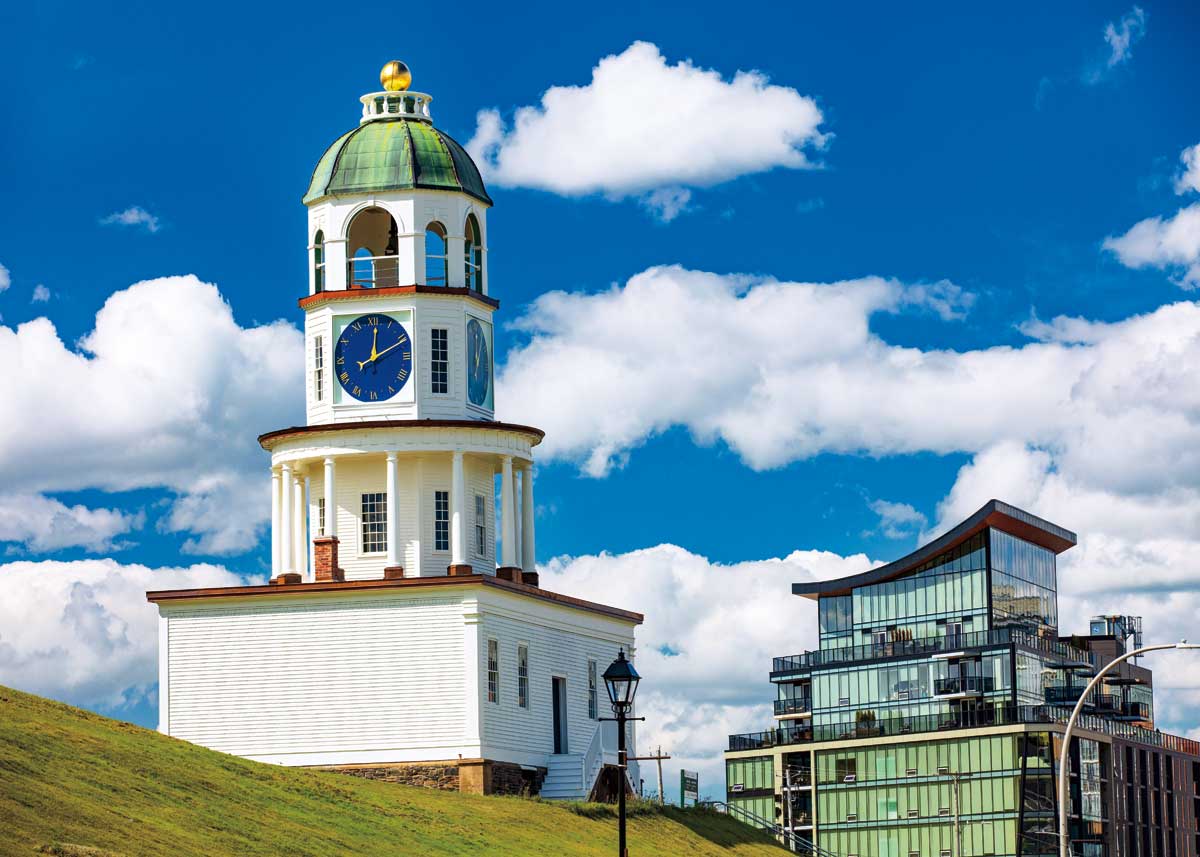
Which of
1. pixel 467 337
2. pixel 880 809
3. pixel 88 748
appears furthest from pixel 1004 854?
pixel 88 748

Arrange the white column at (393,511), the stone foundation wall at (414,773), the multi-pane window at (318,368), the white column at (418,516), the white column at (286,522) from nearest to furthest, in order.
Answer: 1. the stone foundation wall at (414,773)
2. the white column at (393,511)
3. the white column at (418,516)
4. the white column at (286,522)
5. the multi-pane window at (318,368)

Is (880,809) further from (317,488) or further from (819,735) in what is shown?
(317,488)

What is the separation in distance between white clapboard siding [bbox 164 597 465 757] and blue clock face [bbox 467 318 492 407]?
8353mm

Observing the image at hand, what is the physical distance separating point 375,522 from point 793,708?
78784 mm

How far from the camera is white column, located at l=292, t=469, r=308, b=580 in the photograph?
64.8 metres

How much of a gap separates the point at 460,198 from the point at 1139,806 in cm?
7975

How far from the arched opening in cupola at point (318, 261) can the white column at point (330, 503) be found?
6.09 meters

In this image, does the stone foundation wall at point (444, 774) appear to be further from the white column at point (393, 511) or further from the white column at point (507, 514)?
the white column at point (507, 514)

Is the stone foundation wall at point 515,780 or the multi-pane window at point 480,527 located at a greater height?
the multi-pane window at point 480,527

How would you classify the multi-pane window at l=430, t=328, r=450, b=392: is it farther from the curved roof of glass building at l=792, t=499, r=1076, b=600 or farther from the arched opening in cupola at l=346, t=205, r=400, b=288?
the curved roof of glass building at l=792, t=499, r=1076, b=600

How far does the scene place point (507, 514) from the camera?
66.1 meters

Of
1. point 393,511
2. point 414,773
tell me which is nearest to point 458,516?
point 393,511

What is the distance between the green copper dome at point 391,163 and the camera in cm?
6588

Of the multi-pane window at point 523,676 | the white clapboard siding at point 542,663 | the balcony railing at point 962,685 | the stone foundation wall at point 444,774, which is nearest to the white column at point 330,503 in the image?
the white clapboard siding at point 542,663
